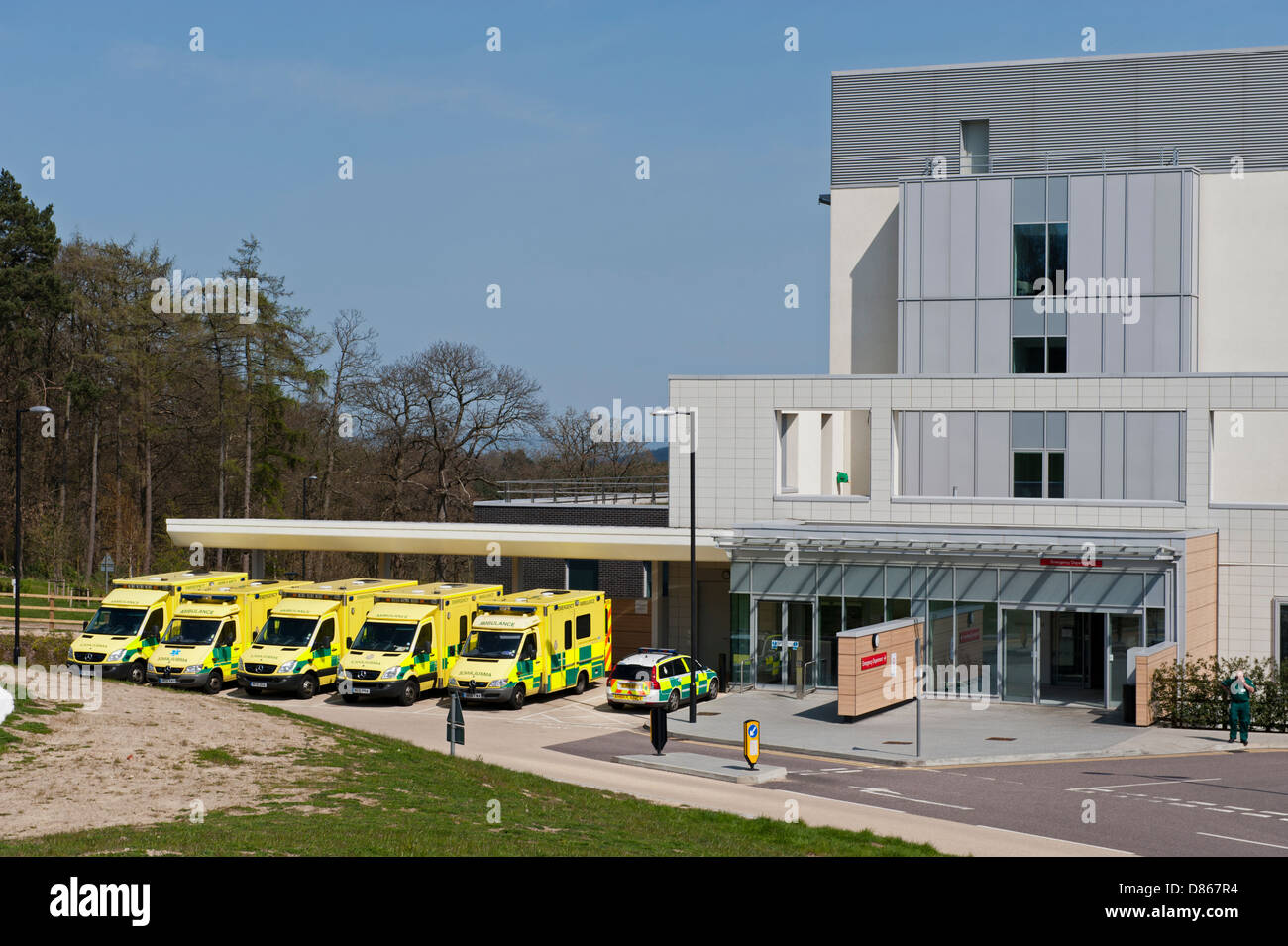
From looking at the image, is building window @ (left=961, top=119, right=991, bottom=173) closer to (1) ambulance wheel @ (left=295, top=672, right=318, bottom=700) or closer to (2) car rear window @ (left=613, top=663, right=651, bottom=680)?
(2) car rear window @ (left=613, top=663, right=651, bottom=680)

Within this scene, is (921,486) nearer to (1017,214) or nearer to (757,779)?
(1017,214)

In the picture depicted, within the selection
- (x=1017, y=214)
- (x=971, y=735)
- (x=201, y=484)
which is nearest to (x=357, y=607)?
(x=971, y=735)

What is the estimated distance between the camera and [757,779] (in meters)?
23.2

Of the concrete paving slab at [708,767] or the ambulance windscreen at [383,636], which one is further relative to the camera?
the ambulance windscreen at [383,636]

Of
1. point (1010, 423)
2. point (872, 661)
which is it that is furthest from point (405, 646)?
point (1010, 423)

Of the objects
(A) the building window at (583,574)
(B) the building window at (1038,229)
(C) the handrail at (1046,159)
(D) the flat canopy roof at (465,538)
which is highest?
(C) the handrail at (1046,159)

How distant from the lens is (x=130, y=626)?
1387 inches

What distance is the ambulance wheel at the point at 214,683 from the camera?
3394 centimetres

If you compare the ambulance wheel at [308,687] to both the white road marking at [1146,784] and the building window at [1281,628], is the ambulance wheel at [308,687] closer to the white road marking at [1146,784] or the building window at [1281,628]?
the white road marking at [1146,784]

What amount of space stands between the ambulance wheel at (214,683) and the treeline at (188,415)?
27.7 meters

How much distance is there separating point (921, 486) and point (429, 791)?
24.2 meters

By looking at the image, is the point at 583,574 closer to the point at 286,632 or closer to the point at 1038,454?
the point at 286,632

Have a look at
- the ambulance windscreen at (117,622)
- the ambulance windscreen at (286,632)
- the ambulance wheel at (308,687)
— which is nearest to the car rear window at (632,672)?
the ambulance wheel at (308,687)
